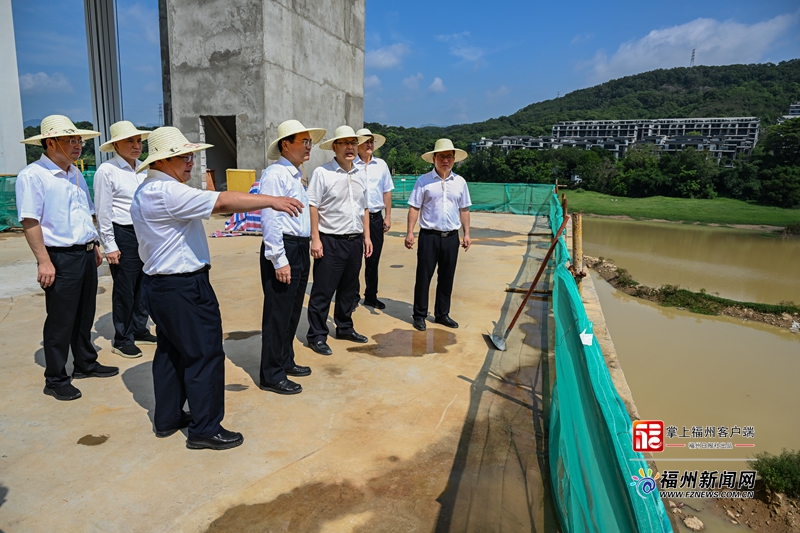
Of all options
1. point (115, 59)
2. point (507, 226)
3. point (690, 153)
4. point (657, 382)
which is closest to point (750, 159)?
point (690, 153)

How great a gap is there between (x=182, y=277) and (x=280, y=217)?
33.5 inches

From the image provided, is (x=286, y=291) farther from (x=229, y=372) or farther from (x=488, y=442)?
(x=488, y=442)

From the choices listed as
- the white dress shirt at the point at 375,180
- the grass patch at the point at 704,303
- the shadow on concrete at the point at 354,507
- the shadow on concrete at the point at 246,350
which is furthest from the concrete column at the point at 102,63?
the grass patch at the point at 704,303

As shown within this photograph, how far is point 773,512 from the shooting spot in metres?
5.37

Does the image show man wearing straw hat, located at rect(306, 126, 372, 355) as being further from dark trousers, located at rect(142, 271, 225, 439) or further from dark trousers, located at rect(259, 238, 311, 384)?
dark trousers, located at rect(142, 271, 225, 439)

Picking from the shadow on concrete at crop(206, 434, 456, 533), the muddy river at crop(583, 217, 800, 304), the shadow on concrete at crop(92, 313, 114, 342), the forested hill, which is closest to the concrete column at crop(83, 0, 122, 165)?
the shadow on concrete at crop(92, 313, 114, 342)

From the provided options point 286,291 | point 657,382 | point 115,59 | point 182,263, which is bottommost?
point 657,382

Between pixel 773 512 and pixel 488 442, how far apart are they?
4196mm

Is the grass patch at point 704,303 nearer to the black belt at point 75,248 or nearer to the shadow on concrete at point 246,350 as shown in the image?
the shadow on concrete at point 246,350

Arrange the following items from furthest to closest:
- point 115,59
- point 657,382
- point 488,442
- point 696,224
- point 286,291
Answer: point 696,224 → point 115,59 → point 657,382 → point 286,291 → point 488,442

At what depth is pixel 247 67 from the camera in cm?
1283

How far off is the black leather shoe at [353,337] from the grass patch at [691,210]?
3554 cm

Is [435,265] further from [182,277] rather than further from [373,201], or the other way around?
[182,277]

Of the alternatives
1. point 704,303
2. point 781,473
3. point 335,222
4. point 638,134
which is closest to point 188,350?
point 335,222
